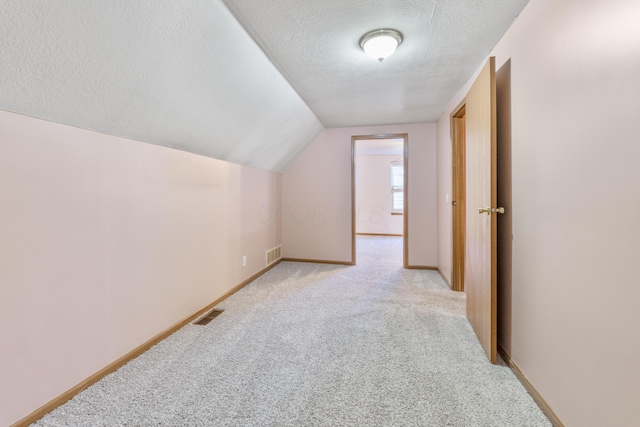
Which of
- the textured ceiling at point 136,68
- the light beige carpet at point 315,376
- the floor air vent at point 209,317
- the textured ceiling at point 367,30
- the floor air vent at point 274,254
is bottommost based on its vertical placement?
the light beige carpet at point 315,376

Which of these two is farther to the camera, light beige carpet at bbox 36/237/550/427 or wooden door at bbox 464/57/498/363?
wooden door at bbox 464/57/498/363

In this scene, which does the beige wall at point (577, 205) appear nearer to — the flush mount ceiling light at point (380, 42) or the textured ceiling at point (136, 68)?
the flush mount ceiling light at point (380, 42)

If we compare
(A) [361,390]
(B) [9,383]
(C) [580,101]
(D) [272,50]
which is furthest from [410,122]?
(B) [9,383]

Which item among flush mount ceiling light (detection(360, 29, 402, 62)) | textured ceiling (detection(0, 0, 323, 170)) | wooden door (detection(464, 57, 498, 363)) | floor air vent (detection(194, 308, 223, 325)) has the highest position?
flush mount ceiling light (detection(360, 29, 402, 62))

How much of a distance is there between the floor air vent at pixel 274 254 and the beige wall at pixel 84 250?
4.85 feet

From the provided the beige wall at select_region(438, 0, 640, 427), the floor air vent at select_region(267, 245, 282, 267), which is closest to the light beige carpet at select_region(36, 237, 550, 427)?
the beige wall at select_region(438, 0, 640, 427)

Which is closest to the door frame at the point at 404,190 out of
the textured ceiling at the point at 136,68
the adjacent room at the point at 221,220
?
the adjacent room at the point at 221,220

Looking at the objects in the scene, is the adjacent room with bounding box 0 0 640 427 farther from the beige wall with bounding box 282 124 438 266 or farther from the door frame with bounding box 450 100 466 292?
the beige wall with bounding box 282 124 438 266

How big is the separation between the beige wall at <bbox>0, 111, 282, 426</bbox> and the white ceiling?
0.15 m

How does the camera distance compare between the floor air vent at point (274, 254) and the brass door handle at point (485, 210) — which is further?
the floor air vent at point (274, 254)

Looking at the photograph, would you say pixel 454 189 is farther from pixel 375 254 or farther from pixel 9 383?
pixel 9 383

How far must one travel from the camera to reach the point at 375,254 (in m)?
5.10

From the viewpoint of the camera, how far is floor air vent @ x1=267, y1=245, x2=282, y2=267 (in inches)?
156

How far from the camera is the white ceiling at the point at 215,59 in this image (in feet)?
3.76
